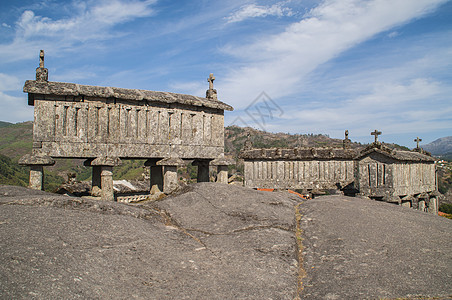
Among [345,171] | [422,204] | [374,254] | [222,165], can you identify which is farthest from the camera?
[422,204]

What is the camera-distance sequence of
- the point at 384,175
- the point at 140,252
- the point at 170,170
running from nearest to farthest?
the point at 140,252 < the point at 170,170 < the point at 384,175

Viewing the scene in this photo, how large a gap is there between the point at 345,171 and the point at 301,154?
238cm

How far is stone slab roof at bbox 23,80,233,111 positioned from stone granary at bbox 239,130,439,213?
5.37 meters

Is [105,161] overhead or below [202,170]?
overhead

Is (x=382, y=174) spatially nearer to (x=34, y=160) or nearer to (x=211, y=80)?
(x=211, y=80)

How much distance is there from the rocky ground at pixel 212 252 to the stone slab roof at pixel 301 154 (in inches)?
406

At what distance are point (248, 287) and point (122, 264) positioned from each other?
1.33m

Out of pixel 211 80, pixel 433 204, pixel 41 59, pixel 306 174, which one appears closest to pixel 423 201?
pixel 433 204

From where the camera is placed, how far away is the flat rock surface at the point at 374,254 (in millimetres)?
3131

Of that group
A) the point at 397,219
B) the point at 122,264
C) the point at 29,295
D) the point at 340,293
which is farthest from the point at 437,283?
the point at 29,295

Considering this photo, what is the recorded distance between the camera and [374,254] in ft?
12.8

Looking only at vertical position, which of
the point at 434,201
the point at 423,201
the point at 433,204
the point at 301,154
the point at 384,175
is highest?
the point at 301,154

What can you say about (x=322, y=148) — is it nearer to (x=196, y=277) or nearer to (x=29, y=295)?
(x=196, y=277)

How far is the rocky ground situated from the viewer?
288 cm
